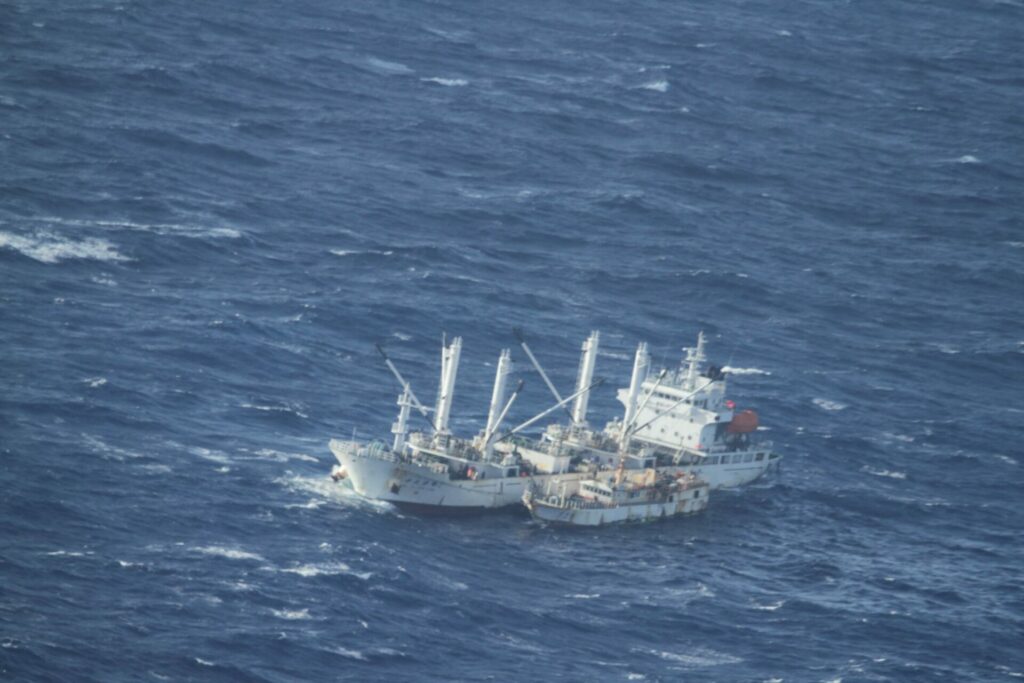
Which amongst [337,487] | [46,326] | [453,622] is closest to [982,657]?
[453,622]

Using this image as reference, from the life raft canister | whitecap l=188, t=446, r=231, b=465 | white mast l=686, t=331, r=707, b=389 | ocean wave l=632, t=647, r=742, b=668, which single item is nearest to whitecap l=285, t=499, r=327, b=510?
whitecap l=188, t=446, r=231, b=465

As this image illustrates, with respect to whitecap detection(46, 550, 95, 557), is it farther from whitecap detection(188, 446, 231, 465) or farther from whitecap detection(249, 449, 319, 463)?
whitecap detection(249, 449, 319, 463)

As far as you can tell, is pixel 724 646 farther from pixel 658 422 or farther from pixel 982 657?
pixel 658 422

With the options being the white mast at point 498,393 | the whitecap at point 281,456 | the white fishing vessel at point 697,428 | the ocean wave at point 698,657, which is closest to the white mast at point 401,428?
the whitecap at point 281,456

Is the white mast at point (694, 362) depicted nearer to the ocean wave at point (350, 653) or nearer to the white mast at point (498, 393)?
the white mast at point (498, 393)

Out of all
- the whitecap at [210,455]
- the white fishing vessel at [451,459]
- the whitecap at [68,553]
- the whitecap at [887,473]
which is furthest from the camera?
the whitecap at [887,473]

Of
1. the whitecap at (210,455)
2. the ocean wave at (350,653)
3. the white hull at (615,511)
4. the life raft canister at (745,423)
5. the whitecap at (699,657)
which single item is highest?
the life raft canister at (745,423)

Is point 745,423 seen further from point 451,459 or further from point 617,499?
point 451,459
